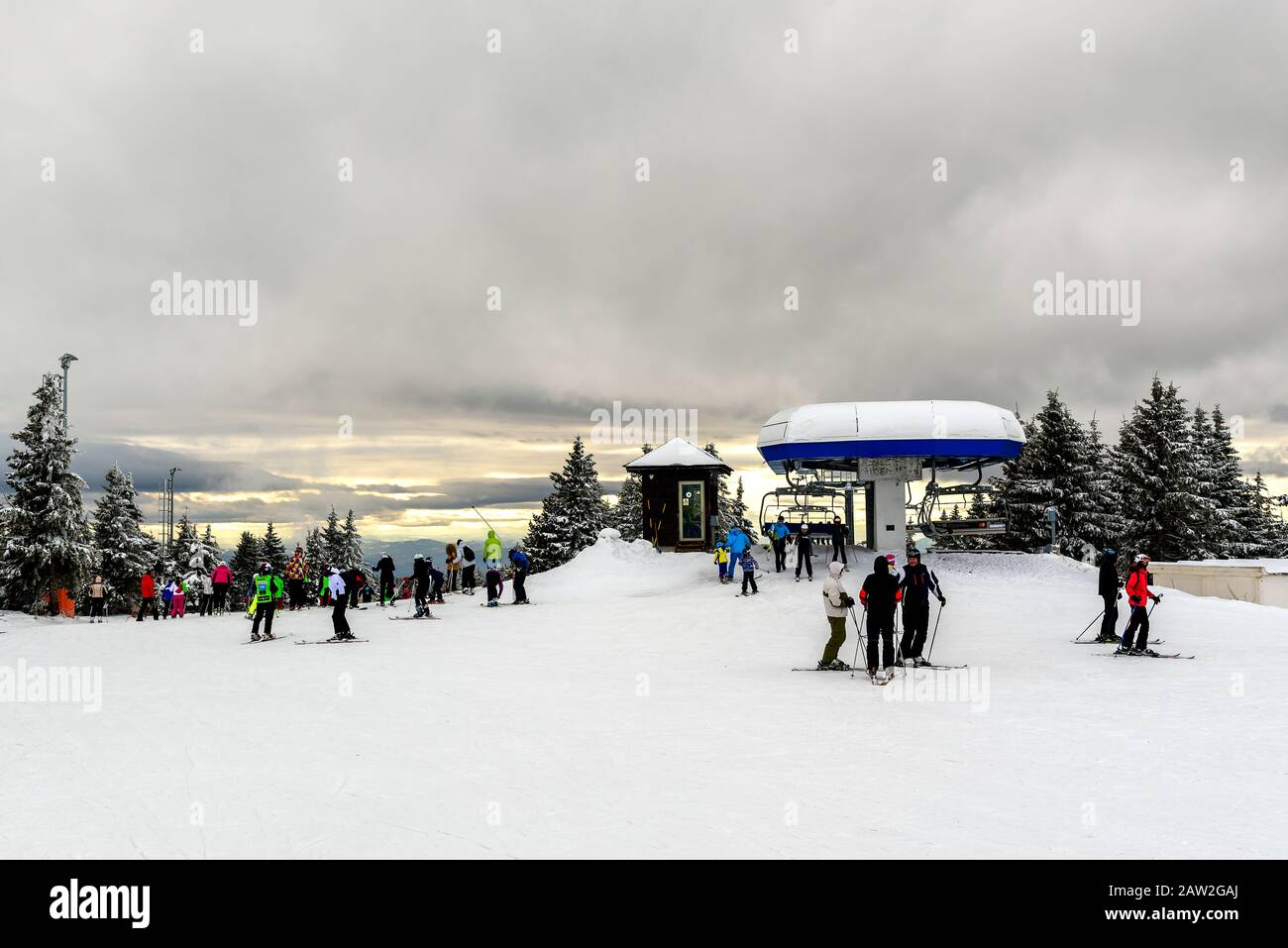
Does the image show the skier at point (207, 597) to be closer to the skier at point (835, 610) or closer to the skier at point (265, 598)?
the skier at point (265, 598)

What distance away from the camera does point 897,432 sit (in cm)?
3002

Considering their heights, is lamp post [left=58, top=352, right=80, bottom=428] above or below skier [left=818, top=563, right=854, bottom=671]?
above

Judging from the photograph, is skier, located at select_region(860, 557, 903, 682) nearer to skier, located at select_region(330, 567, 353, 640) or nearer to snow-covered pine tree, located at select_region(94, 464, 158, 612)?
skier, located at select_region(330, 567, 353, 640)

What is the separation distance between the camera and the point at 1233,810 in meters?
6.16

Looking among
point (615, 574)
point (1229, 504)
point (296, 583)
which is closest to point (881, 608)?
point (615, 574)

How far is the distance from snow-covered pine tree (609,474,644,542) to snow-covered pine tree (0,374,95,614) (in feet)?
121

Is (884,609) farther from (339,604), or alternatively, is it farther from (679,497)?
(679,497)

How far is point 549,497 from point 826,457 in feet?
114

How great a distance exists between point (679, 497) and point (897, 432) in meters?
10.3

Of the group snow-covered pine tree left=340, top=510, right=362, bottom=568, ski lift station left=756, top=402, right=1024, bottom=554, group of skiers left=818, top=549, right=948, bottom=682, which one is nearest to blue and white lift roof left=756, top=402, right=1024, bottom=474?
ski lift station left=756, top=402, right=1024, bottom=554

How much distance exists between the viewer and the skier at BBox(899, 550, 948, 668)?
13.3 meters

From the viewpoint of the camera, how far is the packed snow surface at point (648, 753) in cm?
573

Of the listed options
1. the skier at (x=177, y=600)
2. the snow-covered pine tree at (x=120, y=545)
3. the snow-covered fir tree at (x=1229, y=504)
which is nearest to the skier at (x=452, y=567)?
the skier at (x=177, y=600)
